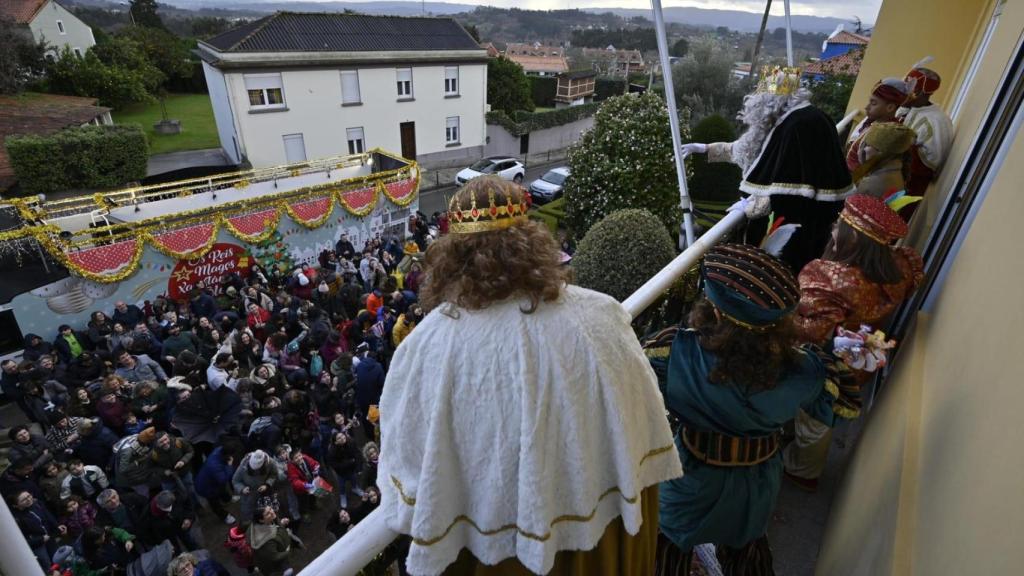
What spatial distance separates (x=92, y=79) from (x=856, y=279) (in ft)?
112

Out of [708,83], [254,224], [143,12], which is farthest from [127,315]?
[143,12]

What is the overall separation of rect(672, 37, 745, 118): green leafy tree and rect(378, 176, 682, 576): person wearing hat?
→ 2340cm

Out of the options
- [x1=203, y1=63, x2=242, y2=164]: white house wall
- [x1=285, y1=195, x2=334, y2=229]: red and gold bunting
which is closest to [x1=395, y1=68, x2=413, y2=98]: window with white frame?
[x1=203, y1=63, x2=242, y2=164]: white house wall

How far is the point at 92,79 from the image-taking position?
26000mm

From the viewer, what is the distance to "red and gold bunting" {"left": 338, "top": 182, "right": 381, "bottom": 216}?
11938 mm

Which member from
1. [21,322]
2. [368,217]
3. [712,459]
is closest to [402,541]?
[712,459]

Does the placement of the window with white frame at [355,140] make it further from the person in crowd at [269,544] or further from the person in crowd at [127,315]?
the person in crowd at [269,544]

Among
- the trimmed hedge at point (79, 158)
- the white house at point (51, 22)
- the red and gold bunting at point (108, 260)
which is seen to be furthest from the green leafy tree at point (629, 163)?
the white house at point (51, 22)

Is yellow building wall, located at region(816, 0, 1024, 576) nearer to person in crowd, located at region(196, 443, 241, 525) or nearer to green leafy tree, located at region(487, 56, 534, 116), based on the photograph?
person in crowd, located at region(196, 443, 241, 525)

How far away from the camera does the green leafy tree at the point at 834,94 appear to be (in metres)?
14.3

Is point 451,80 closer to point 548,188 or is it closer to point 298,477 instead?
point 548,188

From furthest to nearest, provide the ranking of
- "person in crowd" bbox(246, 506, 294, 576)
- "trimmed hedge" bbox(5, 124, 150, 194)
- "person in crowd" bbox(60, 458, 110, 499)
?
"trimmed hedge" bbox(5, 124, 150, 194) < "person in crowd" bbox(60, 458, 110, 499) < "person in crowd" bbox(246, 506, 294, 576)

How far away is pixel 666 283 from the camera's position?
2.38 m

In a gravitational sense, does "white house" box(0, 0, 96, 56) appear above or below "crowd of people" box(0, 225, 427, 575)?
above
